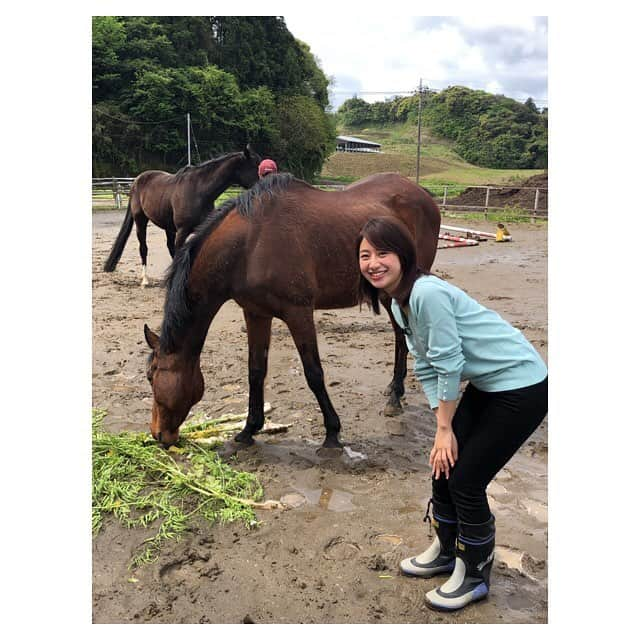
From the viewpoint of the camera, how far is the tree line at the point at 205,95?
31.3ft

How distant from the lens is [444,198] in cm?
2200

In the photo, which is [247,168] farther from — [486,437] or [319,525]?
[486,437]

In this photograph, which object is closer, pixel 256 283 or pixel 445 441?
pixel 445 441

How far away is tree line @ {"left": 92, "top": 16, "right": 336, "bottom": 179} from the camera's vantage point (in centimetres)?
953

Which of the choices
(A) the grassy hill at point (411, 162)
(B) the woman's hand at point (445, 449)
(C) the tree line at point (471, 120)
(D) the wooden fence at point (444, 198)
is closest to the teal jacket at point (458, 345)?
(B) the woman's hand at point (445, 449)

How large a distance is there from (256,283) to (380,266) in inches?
62.2

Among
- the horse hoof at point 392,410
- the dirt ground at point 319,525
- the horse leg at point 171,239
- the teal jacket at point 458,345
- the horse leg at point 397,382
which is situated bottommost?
the dirt ground at point 319,525

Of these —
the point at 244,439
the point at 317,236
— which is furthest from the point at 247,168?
the point at 244,439

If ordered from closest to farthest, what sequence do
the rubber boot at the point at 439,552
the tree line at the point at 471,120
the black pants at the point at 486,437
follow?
1. the black pants at the point at 486,437
2. the rubber boot at the point at 439,552
3. the tree line at the point at 471,120

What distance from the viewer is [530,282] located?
925 centimetres

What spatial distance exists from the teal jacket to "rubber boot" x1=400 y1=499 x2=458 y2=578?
63 centimetres

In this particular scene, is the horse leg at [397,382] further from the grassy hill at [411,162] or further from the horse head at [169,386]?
the grassy hill at [411,162]

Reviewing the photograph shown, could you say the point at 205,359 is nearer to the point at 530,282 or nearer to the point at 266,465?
the point at 266,465

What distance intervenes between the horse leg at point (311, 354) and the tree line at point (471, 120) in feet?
31.5
